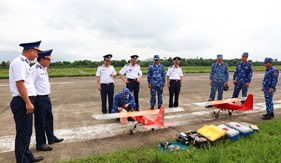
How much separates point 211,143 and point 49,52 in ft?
13.0

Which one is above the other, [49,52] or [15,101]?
[49,52]

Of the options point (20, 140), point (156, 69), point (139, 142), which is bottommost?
point (139, 142)

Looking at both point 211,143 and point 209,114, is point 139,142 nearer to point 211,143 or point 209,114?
point 211,143

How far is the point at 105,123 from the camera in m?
6.42

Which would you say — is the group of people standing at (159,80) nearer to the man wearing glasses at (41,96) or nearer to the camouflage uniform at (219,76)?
the camouflage uniform at (219,76)

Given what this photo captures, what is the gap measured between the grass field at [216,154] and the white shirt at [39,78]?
1.62m

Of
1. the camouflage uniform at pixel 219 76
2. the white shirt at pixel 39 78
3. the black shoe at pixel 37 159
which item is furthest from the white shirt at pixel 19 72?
the camouflage uniform at pixel 219 76

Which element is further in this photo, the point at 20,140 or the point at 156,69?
the point at 156,69

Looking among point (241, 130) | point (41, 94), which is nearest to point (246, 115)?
point (241, 130)

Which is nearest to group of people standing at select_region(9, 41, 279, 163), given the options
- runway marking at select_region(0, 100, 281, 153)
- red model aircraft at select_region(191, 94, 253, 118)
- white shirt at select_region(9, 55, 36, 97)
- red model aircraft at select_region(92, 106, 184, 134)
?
white shirt at select_region(9, 55, 36, 97)

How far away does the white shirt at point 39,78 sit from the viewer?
4.44m

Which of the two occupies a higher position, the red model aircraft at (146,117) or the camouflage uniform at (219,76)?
the camouflage uniform at (219,76)

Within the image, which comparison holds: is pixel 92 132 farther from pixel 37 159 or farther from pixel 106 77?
pixel 106 77

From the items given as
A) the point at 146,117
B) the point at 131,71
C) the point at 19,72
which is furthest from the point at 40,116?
the point at 131,71
